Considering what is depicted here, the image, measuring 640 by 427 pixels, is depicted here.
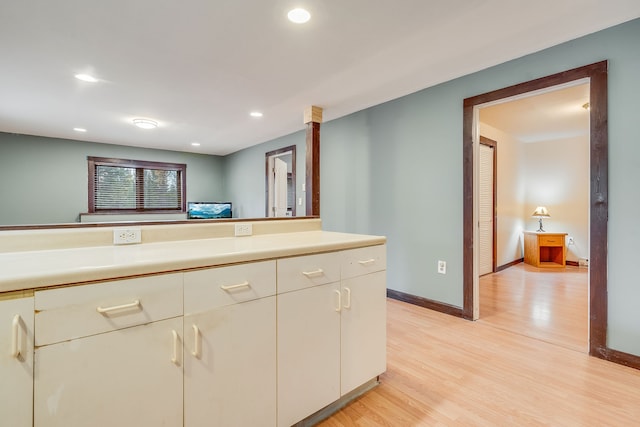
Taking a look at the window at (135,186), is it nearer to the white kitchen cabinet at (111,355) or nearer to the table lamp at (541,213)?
the white kitchen cabinet at (111,355)

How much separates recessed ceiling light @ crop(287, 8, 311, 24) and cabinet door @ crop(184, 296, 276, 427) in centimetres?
166

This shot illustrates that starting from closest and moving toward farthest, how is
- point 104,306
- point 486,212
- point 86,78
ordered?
1. point 104,306
2. point 86,78
3. point 486,212

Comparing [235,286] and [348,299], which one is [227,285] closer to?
[235,286]

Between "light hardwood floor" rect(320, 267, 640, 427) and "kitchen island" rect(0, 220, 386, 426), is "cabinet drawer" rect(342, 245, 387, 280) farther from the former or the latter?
"light hardwood floor" rect(320, 267, 640, 427)

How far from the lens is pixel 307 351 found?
143 cm

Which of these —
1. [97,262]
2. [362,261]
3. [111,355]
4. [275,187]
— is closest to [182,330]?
[111,355]

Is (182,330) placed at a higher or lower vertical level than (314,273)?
lower

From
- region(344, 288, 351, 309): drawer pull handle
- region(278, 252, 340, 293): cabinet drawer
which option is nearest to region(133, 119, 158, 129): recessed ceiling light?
region(278, 252, 340, 293): cabinet drawer

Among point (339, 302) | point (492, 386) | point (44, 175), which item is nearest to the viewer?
point (339, 302)

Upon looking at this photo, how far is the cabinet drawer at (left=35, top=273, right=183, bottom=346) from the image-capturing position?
0.86 m

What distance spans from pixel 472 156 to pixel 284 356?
8.11 feet

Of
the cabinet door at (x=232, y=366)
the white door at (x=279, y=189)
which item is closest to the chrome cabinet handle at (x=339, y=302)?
the cabinet door at (x=232, y=366)

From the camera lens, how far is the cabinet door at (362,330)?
1.60 m

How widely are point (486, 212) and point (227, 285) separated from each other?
4675mm
